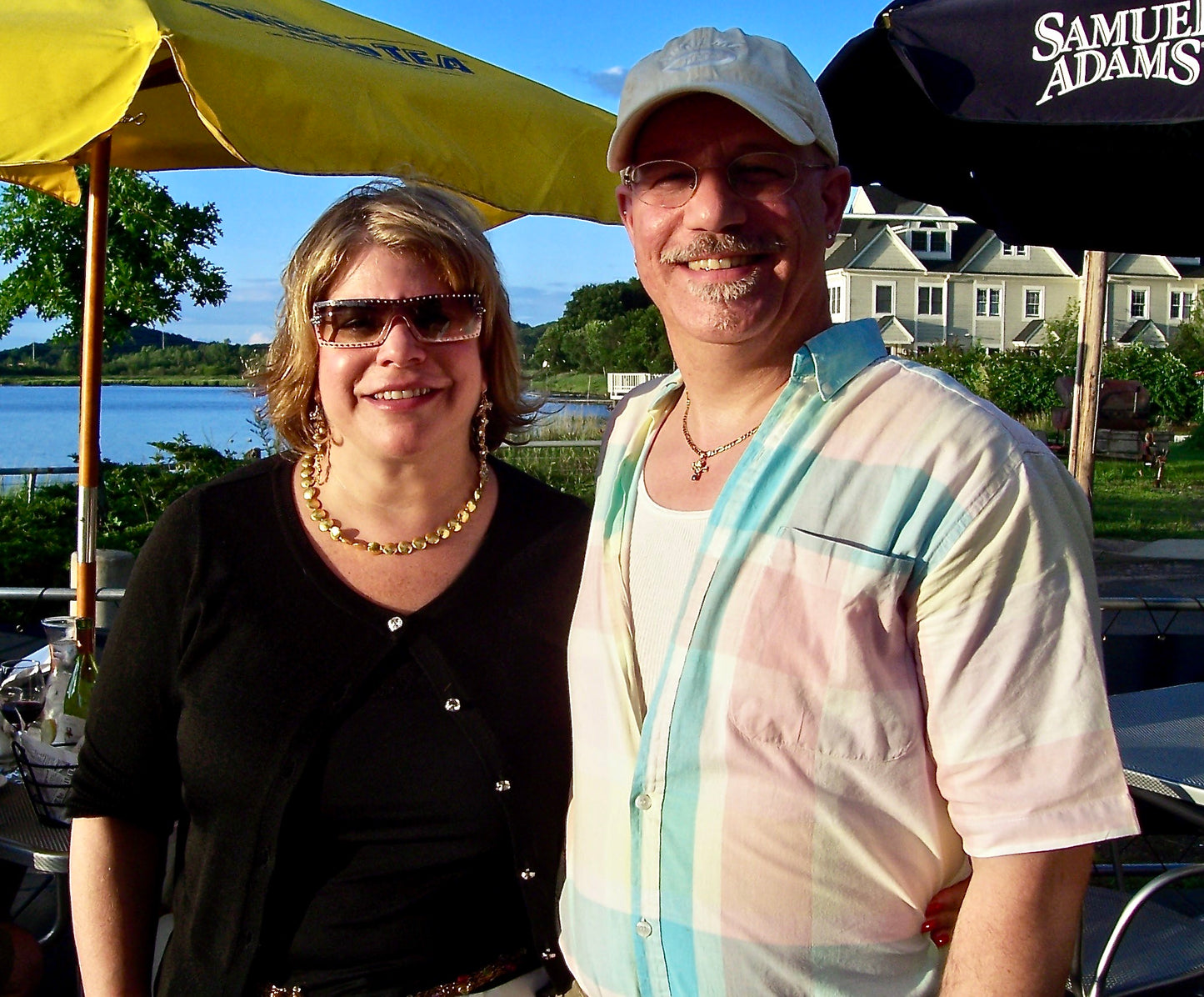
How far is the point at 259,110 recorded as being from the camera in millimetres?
2971

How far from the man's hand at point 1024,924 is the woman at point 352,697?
32.1 inches

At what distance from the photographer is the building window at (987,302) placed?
5188 centimetres

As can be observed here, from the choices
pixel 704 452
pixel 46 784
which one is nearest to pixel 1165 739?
pixel 704 452

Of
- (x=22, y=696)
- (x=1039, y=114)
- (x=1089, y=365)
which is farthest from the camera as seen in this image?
(x=1089, y=365)

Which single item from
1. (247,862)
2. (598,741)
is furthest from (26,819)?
(598,741)

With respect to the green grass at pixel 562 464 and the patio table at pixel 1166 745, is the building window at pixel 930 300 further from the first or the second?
the patio table at pixel 1166 745

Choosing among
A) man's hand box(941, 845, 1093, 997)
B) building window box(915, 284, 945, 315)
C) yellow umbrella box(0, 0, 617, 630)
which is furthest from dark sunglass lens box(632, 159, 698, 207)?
building window box(915, 284, 945, 315)

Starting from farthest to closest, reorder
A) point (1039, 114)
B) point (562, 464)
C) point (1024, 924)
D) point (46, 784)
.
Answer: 1. point (562, 464)
2. point (1039, 114)
3. point (46, 784)
4. point (1024, 924)

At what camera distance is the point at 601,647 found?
1707mm

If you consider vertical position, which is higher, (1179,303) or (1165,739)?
(1179,303)

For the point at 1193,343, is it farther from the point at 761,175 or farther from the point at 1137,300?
the point at 761,175

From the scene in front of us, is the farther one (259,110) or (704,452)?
(259,110)

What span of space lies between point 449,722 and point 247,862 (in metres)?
0.42

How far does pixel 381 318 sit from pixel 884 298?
50.1 meters
